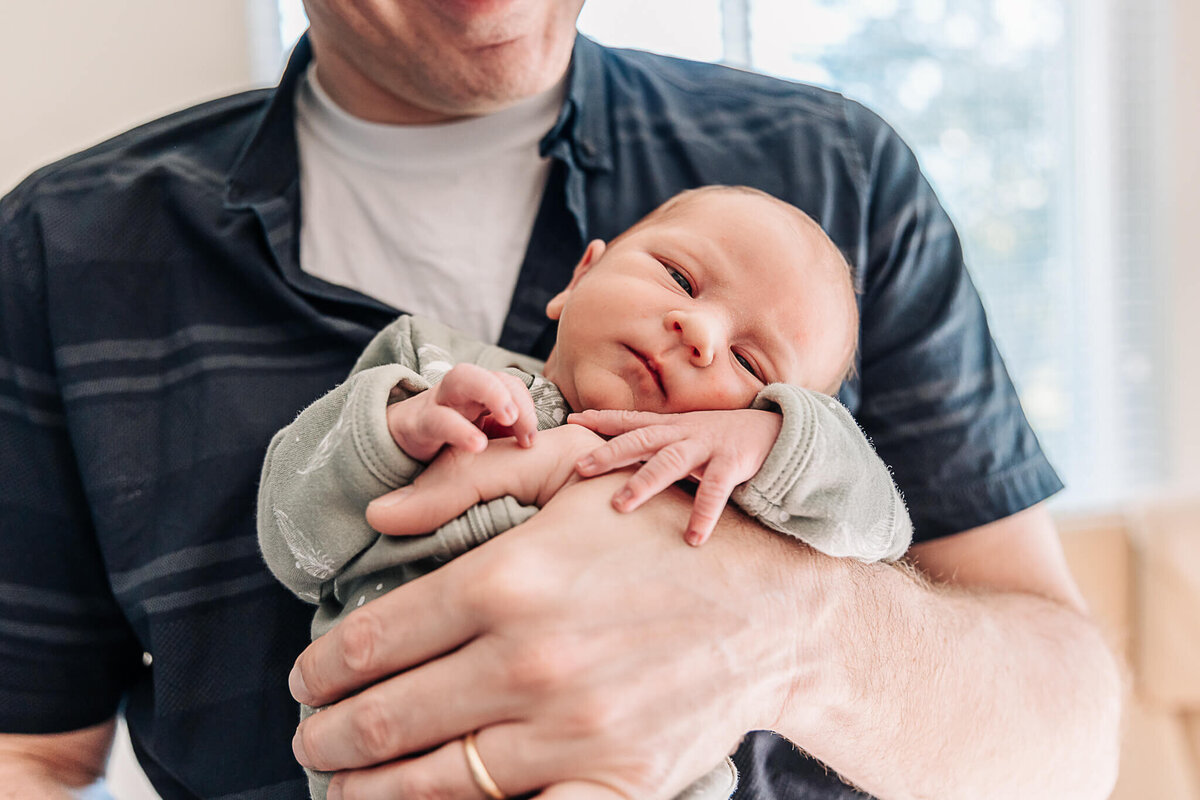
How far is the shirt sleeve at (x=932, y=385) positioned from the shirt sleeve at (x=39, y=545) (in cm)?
92

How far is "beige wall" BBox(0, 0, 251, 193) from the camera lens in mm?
1567

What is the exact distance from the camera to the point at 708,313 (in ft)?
2.68

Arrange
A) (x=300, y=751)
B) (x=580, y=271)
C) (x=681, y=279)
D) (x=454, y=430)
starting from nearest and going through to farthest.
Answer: (x=454, y=430)
(x=300, y=751)
(x=681, y=279)
(x=580, y=271)

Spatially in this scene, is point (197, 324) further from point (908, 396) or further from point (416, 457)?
point (908, 396)

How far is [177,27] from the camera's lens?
1650 mm

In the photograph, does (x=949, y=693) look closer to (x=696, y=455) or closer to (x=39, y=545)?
(x=696, y=455)

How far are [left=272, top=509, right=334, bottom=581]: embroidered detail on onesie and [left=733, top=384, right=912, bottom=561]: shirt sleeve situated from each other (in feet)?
1.15

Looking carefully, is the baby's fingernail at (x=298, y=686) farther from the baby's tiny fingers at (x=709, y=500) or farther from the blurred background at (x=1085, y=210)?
the blurred background at (x=1085, y=210)

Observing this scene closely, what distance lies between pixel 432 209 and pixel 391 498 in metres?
0.51

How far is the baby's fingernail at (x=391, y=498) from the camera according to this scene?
2.24ft

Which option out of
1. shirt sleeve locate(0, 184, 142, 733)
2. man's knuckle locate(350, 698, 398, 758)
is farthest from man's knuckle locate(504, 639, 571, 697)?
shirt sleeve locate(0, 184, 142, 733)

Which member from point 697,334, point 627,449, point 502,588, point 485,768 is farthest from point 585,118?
point 485,768

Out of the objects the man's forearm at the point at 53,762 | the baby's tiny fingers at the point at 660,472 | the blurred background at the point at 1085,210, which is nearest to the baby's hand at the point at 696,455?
Answer: the baby's tiny fingers at the point at 660,472

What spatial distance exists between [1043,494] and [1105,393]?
6.68ft
